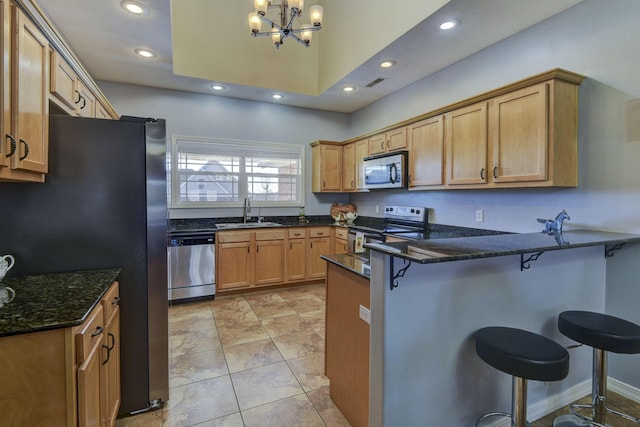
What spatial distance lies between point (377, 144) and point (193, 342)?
3.33 m

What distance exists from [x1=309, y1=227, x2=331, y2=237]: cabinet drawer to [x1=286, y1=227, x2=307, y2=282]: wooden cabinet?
0.35 feet

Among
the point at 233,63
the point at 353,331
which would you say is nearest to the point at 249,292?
the point at 353,331

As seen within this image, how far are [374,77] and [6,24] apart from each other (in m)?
3.41

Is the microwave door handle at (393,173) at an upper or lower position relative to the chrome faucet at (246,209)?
upper

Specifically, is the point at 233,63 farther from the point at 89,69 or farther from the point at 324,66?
the point at 89,69

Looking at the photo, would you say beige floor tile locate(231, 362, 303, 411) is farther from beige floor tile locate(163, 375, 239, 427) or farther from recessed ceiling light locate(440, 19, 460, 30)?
recessed ceiling light locate(440, 19, 460, 30)

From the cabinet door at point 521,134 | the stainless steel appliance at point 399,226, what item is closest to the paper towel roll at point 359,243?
the stainless steel appliance at point 399,226

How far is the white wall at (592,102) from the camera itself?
2.11 m

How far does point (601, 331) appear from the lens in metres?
1.61

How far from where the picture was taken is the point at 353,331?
1771mm

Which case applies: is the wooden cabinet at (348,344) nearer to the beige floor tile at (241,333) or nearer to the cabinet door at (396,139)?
the beige floor tile at (241,333)

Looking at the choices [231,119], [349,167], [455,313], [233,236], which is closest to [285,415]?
[455,313]

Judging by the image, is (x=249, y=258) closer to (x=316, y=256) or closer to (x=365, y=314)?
(x=316, y=256)

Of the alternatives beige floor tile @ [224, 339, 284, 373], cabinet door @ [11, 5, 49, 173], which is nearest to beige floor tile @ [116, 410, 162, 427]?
beige floor tile @ [224, 339, 284, 373]
